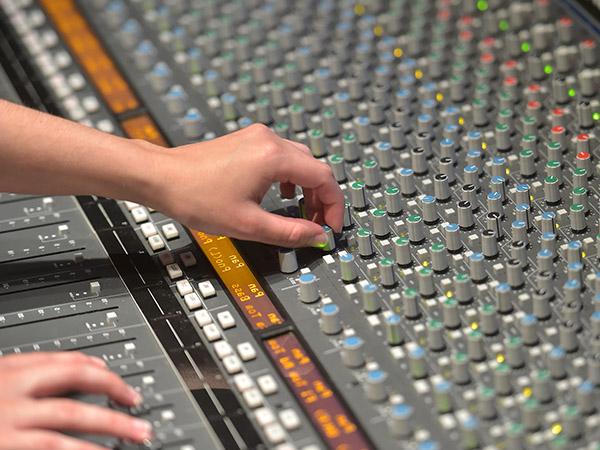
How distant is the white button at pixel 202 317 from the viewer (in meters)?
1.79

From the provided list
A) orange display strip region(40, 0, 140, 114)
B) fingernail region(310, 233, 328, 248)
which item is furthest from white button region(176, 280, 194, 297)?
orange display strip region(40, 0, 140, 114)

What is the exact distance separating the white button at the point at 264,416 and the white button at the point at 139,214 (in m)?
0.58

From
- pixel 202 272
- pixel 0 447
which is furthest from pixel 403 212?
pixel 0 447

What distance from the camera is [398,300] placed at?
5.68 feet

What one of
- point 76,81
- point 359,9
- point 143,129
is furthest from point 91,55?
point 359,9

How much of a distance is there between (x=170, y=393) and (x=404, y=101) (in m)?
0.83

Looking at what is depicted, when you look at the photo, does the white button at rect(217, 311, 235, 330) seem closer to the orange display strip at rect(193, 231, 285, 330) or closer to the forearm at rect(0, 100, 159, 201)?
the orange display strip at rect(193, 231, 285, 330)

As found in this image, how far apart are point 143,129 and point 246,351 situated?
784 mm

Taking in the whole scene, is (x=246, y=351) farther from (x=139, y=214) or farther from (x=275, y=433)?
(x=139, y=214)

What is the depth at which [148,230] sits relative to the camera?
2.03 metres

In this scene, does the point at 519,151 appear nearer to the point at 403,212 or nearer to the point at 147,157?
the point at 403,212

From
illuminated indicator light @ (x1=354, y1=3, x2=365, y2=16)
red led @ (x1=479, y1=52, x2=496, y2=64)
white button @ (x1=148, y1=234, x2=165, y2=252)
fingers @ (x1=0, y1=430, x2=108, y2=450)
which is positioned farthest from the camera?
illuminated indicator light @ (x1=354, y1=3, x2=365, y2=16)

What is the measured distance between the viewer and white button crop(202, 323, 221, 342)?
5.77 ft

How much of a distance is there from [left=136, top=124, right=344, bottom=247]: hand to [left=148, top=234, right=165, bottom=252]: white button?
114 mm
